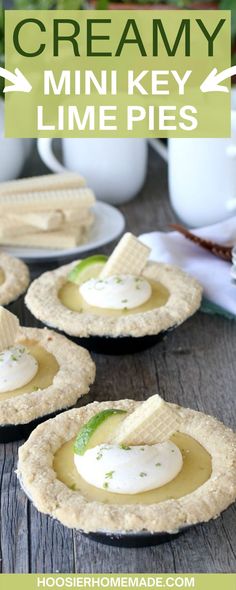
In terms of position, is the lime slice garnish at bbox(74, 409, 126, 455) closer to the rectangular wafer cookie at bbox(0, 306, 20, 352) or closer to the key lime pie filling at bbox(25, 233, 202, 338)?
the rectangular wafer cookie at bbox(0, 306, 20, 352)

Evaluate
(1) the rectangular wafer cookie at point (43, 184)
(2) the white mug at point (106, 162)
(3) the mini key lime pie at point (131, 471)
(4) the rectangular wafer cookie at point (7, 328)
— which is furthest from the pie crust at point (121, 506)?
(2) the white mug at point (106, 162)

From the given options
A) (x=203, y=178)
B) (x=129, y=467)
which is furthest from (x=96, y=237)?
(x=129, y=467)

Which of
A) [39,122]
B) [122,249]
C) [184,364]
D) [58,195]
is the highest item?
[39,122]

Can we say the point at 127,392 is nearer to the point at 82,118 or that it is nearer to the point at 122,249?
the point at 122,249

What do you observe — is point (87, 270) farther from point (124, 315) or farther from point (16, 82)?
point (16, 82)

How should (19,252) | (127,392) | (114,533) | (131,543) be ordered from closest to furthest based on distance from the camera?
(114,533) < (131,543) < (127,392) < (19,252)


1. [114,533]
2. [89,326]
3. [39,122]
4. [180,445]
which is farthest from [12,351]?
[39,122]

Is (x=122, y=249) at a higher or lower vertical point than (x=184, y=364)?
higher
